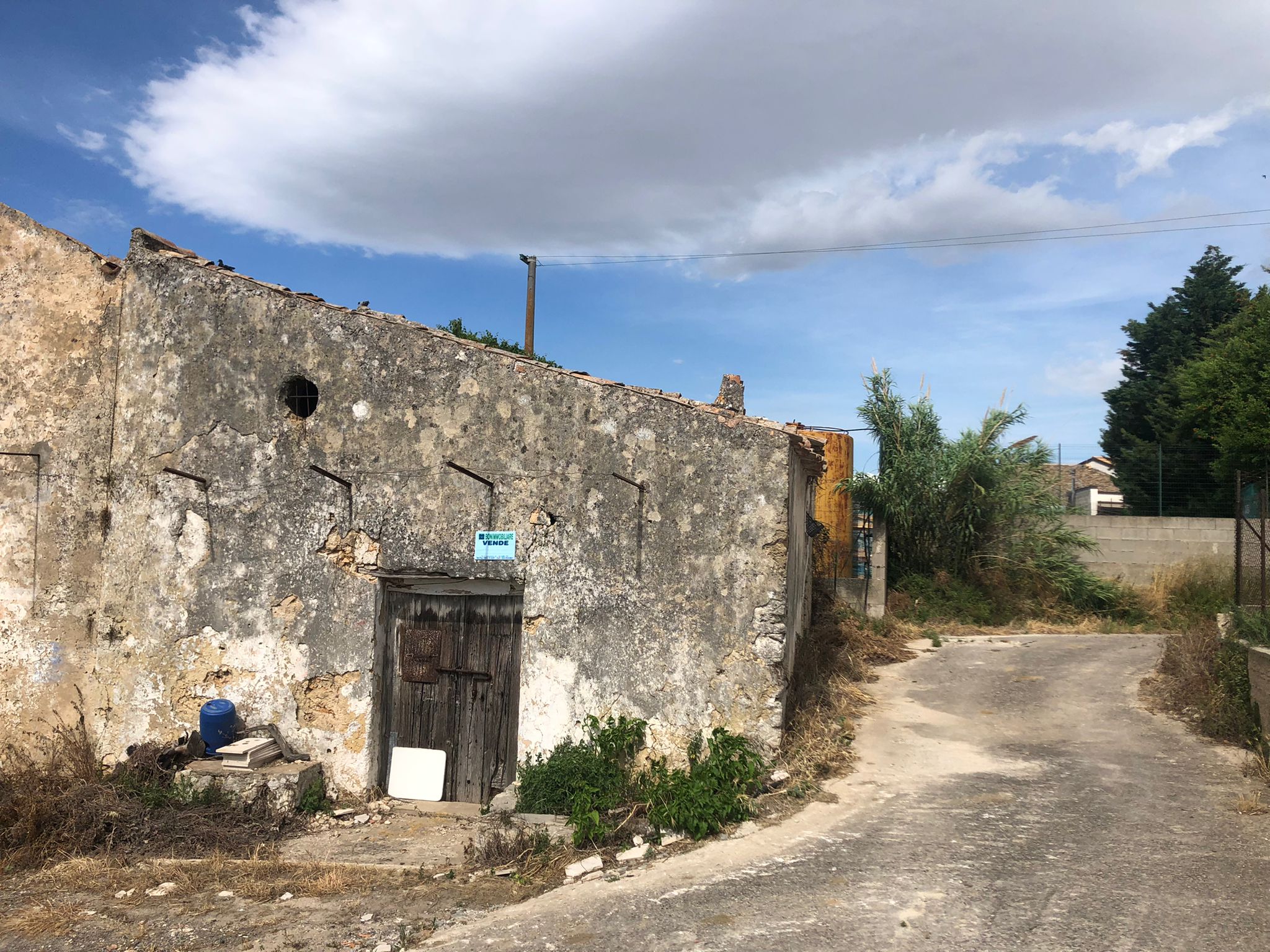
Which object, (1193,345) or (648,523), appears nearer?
(648,523)

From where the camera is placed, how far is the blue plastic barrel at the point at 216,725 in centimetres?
732

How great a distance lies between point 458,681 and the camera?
768 cm

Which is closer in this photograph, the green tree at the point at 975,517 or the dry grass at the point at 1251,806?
the dry grass at the point at 1251,806

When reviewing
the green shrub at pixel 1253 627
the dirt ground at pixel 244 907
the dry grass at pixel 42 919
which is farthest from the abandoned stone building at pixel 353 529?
the green shrub at pixel 1253 627

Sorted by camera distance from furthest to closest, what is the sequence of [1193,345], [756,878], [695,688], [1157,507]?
[1193,345], [1157,507], [695,688], [756,878]

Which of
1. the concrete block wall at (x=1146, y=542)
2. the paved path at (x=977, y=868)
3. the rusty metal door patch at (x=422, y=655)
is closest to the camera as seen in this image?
the paved path at (x=977, y=868)

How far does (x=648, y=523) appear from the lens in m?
7.07

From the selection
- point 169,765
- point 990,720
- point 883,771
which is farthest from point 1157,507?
point 169,765

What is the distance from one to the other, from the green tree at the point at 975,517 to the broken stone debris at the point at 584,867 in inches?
379

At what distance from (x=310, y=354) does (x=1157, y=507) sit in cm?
1884

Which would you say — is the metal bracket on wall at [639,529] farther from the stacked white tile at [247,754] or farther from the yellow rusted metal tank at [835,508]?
the yellow rusted metal tank at [835,508]

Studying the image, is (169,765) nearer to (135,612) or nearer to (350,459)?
(135,612)

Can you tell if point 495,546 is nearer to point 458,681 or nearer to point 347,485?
point 458,681

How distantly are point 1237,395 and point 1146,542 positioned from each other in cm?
456
